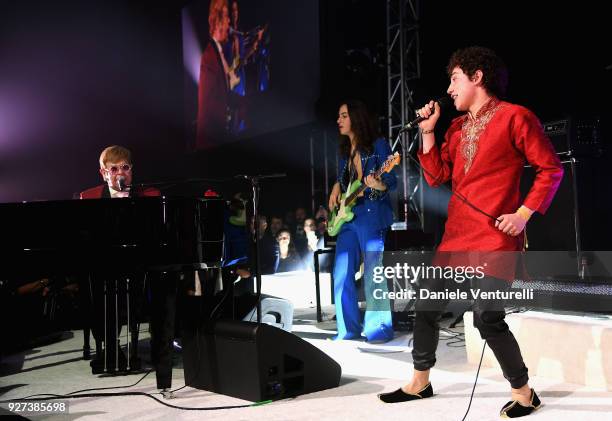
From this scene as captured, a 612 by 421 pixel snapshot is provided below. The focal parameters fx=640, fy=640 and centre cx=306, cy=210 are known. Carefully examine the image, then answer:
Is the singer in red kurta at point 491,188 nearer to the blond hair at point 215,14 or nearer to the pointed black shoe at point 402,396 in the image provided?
the pointed black shoe at point 402,396

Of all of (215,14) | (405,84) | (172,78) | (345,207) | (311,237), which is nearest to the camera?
(345,207)

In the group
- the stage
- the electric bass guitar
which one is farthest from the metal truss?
the stage

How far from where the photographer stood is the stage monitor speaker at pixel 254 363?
2.92 meters

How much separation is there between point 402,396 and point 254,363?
686 millimetres

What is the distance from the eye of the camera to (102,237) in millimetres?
3176

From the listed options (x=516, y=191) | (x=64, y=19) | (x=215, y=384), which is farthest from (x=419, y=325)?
(x=64, y=19)

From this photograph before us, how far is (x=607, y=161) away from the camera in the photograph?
507 centimetres

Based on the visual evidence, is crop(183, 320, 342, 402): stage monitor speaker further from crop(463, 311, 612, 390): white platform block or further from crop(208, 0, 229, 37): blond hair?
crop(208, 0, 229, 37): blond hair

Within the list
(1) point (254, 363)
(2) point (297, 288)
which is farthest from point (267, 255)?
(1) point (254, 363)

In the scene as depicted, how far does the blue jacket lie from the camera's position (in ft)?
14.5

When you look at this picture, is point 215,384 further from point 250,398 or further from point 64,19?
point 64,19

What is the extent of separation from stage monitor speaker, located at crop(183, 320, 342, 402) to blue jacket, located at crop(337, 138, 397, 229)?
1445 mm

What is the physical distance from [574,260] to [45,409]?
131 inches

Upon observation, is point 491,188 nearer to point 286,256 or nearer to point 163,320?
point 163,320
